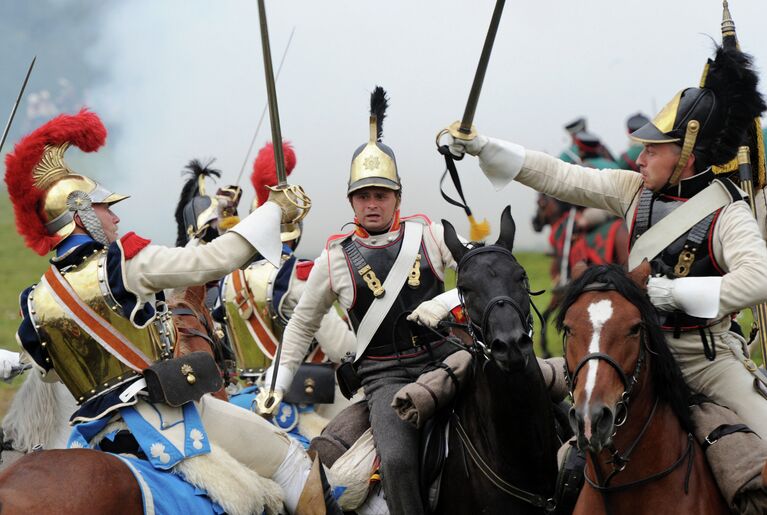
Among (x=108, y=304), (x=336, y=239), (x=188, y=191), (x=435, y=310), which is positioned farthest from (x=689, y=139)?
(x=188, y=191)

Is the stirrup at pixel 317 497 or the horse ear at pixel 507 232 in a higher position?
the horse ear at pixel 507 232

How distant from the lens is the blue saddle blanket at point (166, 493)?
4281 millimetres

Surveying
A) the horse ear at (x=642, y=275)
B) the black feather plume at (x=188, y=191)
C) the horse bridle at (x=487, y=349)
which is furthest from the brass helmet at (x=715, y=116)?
the black feather plume at (x=188, y=191)

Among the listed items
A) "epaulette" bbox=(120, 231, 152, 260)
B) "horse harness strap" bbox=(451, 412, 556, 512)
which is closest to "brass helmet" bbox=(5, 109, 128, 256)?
"epaulette" bbox=(120, 231, 152, 260)

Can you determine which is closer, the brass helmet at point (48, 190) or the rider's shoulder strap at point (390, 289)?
the brass helmet at point (48, 190)

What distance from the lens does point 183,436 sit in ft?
15.4

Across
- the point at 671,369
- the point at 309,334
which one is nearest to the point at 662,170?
the point at 671,369

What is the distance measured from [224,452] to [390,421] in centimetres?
98

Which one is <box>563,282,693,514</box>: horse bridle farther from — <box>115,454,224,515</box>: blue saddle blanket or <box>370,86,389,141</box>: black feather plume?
<box>370,86,389,141</box>: black feather plume

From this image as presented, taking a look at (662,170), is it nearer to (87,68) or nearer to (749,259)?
(749,259)

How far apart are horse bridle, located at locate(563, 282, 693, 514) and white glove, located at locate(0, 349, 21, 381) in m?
3.29

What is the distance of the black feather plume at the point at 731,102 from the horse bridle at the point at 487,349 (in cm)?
109

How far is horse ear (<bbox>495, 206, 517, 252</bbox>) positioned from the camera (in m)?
5.11

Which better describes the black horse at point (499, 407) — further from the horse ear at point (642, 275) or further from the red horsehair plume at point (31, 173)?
the red horsehair plume at point (31, 173)
